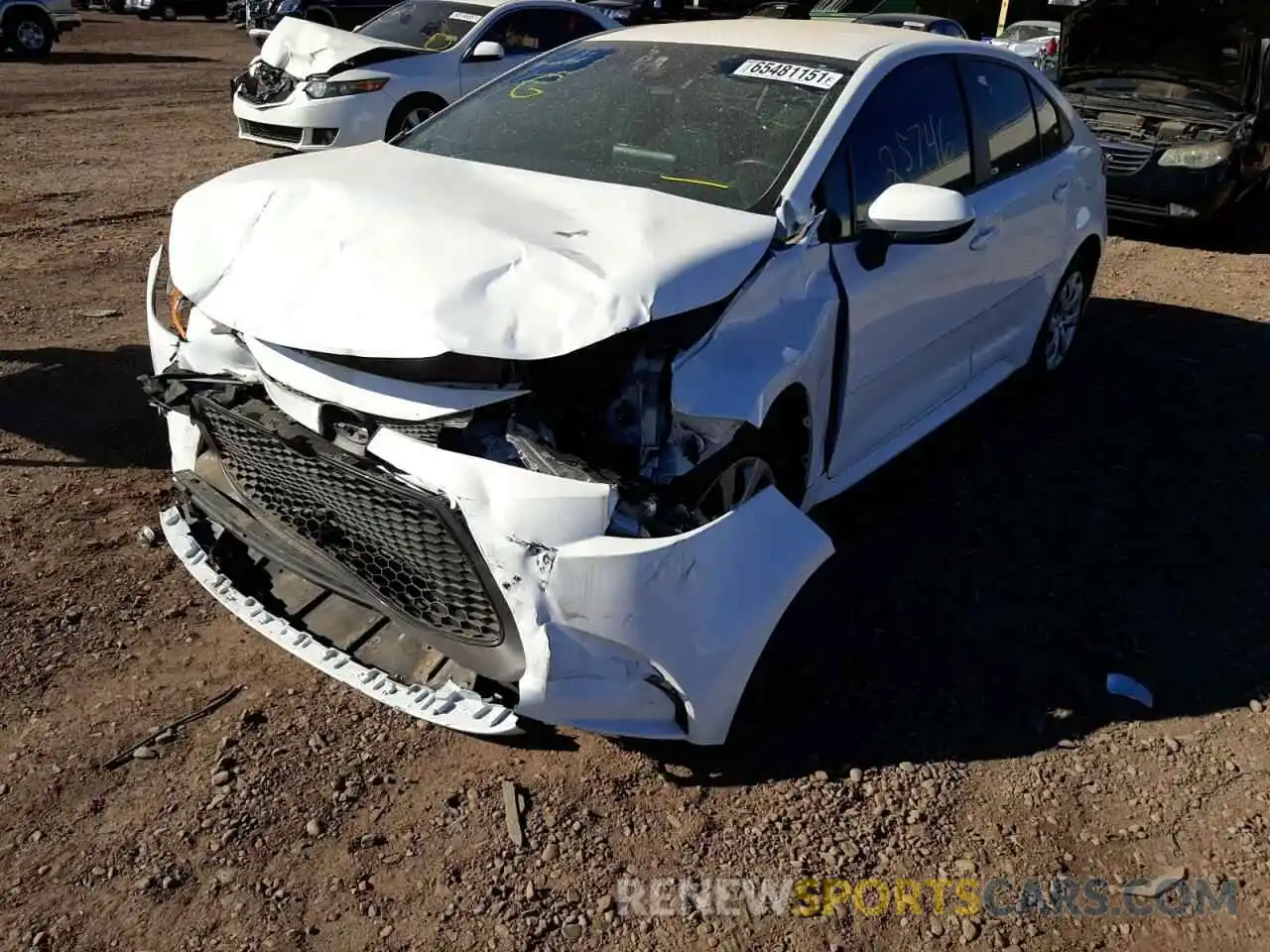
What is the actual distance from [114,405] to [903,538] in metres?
3.43

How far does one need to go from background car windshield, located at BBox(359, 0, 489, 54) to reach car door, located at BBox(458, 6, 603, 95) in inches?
8.0

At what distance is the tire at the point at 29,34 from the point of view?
18.4m

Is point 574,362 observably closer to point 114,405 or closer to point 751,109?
point 751,109

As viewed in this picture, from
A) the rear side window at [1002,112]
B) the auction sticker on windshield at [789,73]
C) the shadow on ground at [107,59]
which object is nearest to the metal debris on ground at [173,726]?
the auction sticker on windshield at [789,73]

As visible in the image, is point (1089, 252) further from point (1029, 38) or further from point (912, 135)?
point (1029, 38)

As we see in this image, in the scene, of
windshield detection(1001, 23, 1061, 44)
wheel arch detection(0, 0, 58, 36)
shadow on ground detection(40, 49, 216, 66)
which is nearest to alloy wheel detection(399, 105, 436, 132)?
windshield detection(1001, 23, 1061, 44)

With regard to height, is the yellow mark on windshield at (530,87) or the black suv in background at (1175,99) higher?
the yellow mark on windshield at (530,87)

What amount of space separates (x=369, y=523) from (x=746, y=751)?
4.04ft

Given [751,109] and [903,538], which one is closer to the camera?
[751,109]

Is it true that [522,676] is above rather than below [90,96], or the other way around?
above

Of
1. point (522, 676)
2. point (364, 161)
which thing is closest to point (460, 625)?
point (522, 676)

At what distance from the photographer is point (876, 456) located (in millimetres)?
3938

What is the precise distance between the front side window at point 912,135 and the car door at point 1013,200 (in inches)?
5.9
